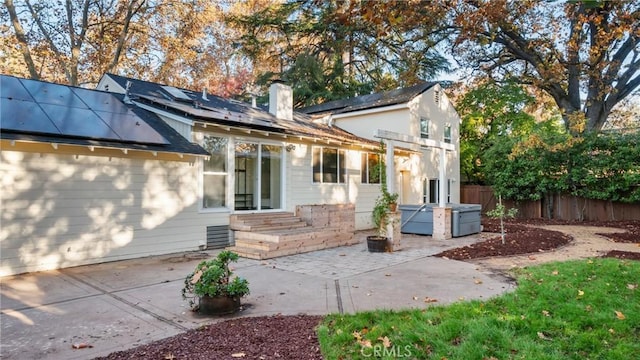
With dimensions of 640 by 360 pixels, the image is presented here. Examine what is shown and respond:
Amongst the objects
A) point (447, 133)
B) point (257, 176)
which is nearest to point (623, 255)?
point (257, 176)

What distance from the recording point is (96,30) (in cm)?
1891

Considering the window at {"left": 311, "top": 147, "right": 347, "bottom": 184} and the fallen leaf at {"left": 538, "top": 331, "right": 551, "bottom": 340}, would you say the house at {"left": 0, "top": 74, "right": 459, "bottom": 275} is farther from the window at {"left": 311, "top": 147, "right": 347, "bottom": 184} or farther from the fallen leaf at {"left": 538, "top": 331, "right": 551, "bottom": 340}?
the fallen leaf at {"left": 538, "top": 331, "right": 551, "bottom": 340}

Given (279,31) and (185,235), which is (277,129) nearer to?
(185,235)

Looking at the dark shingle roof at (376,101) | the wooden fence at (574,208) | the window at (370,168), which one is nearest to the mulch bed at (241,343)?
the window at (370,168)

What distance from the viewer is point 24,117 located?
6.34 m

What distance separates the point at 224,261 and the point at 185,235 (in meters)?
4.22

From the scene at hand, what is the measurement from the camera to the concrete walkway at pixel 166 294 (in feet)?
11.7

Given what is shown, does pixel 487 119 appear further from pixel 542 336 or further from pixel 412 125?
pixel 542 336

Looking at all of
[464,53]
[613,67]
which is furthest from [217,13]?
[613,67]

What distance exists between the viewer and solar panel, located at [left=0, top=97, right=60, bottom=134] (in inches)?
239

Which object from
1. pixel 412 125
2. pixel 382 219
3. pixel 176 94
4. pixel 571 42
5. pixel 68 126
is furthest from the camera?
pixel 412 125

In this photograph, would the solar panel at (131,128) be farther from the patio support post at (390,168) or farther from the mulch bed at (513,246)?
the mulch bed at (513,246)

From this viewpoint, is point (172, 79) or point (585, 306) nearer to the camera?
point (585, 306)

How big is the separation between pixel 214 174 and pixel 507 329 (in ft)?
22.7
